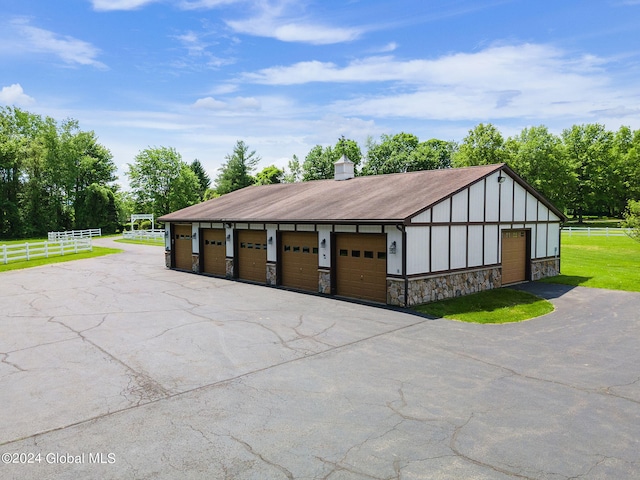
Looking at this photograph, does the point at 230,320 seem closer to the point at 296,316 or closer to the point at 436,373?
the point at 296,316

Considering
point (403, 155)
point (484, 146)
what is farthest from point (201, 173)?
point (484, 146)

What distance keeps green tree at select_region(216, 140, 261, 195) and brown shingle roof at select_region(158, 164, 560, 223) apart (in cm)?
4482

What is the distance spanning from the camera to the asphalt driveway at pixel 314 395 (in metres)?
5.26

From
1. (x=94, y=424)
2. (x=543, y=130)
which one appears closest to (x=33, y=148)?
(x=94, y=424)

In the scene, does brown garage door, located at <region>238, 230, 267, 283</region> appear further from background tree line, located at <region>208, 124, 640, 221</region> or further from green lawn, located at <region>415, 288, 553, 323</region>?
background tree line, located at <region>208, 124, 640, 221</region>

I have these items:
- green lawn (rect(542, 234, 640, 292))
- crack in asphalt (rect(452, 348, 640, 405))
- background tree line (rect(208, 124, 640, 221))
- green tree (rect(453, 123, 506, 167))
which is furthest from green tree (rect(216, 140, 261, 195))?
crack in asphalt (rect(452, 348, 640, 405))

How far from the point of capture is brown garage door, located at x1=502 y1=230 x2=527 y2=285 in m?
18.2

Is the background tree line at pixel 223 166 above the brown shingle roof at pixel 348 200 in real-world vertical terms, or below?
above

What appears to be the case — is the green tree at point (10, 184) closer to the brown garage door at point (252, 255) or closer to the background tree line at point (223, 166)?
the background tree line at point (223, 166)

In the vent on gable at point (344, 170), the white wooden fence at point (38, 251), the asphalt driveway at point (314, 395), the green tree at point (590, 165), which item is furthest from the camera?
the green tree at point (590, 165)

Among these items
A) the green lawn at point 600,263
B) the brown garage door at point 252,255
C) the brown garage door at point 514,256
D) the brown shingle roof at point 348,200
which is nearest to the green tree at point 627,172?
the green lawn at point 600,263

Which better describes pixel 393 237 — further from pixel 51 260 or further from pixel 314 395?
pixel 51 260

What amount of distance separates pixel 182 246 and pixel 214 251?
312cm

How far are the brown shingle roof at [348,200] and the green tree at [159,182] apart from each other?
42330 mm
